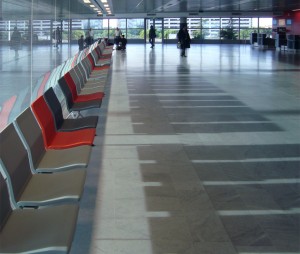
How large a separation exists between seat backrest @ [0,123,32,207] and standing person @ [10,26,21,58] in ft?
4.02

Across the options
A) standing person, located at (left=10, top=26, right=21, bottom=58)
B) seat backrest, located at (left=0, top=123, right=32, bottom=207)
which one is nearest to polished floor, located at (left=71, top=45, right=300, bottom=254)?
seat backrest, located at (left=0, top=123, right=32, bottom=207)

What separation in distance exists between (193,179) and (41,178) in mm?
1742

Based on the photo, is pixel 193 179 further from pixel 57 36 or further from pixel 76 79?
pixel 57 36

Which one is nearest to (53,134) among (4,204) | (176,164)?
(176,164)

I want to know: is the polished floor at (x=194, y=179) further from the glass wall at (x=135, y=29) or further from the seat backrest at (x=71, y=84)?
the glass wall at (x=135, y=29)

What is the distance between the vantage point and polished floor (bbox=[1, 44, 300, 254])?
3.51 m

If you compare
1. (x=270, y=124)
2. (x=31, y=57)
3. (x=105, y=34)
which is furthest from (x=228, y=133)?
(x=105, y=34)

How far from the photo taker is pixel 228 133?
23.1ft

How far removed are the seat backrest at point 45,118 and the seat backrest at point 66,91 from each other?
1693 mm

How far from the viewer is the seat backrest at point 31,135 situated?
12.2ft

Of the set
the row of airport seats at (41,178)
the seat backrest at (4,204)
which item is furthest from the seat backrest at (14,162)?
the seat backrest at (4,204)

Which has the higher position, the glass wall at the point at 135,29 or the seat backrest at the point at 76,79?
the glass wall at the point at 135,29

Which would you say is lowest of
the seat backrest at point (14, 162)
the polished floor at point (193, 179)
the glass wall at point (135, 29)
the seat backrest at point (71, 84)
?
the polished floor at point (193, 179)

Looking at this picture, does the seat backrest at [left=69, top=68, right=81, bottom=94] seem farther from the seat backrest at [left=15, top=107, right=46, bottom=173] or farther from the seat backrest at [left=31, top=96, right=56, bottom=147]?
the seat backrest at [left=15, top=107, right=46, bottom=173]
